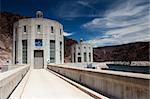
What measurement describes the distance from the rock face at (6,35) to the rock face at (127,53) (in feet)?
193

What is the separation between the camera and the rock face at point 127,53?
6220 inches

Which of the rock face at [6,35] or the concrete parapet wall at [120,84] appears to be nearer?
the concrete parapet wall at [120,84]

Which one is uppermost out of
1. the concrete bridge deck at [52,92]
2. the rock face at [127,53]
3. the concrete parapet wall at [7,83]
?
the rock face at [127,53]

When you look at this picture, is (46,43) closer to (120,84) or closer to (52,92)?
(52,92)

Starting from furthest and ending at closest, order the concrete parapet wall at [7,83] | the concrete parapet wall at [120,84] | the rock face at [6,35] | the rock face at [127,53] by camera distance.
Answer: the rock face at [127,53] → the rock face at [6,35] → the concrete parapet wall at [7,83] → the concrete parapet wall at [120,84]

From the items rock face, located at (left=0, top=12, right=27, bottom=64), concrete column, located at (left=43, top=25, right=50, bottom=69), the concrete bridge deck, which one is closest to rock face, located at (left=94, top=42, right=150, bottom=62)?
rock face, located at (left=0, top=12, right=27, bottom=64)

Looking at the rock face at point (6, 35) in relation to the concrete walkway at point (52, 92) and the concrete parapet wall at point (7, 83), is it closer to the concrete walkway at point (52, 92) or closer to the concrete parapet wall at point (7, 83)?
the concrete walkway at point (52, 92)

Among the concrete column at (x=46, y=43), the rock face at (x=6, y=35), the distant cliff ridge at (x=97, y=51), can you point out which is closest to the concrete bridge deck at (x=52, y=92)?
the concrete column at (x=46, y=43)

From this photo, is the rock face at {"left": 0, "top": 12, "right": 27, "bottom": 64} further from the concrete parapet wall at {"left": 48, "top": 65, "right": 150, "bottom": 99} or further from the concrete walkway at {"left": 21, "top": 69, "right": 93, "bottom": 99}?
the concrete parapet wall at {"left": 48, "top": 65, "right": 150, "bottom": 99}

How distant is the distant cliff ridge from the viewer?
12466cm

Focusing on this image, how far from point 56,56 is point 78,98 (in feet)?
128

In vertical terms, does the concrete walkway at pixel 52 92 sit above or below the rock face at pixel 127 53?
below

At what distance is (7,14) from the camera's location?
164750 mm

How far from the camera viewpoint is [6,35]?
13650 cm
